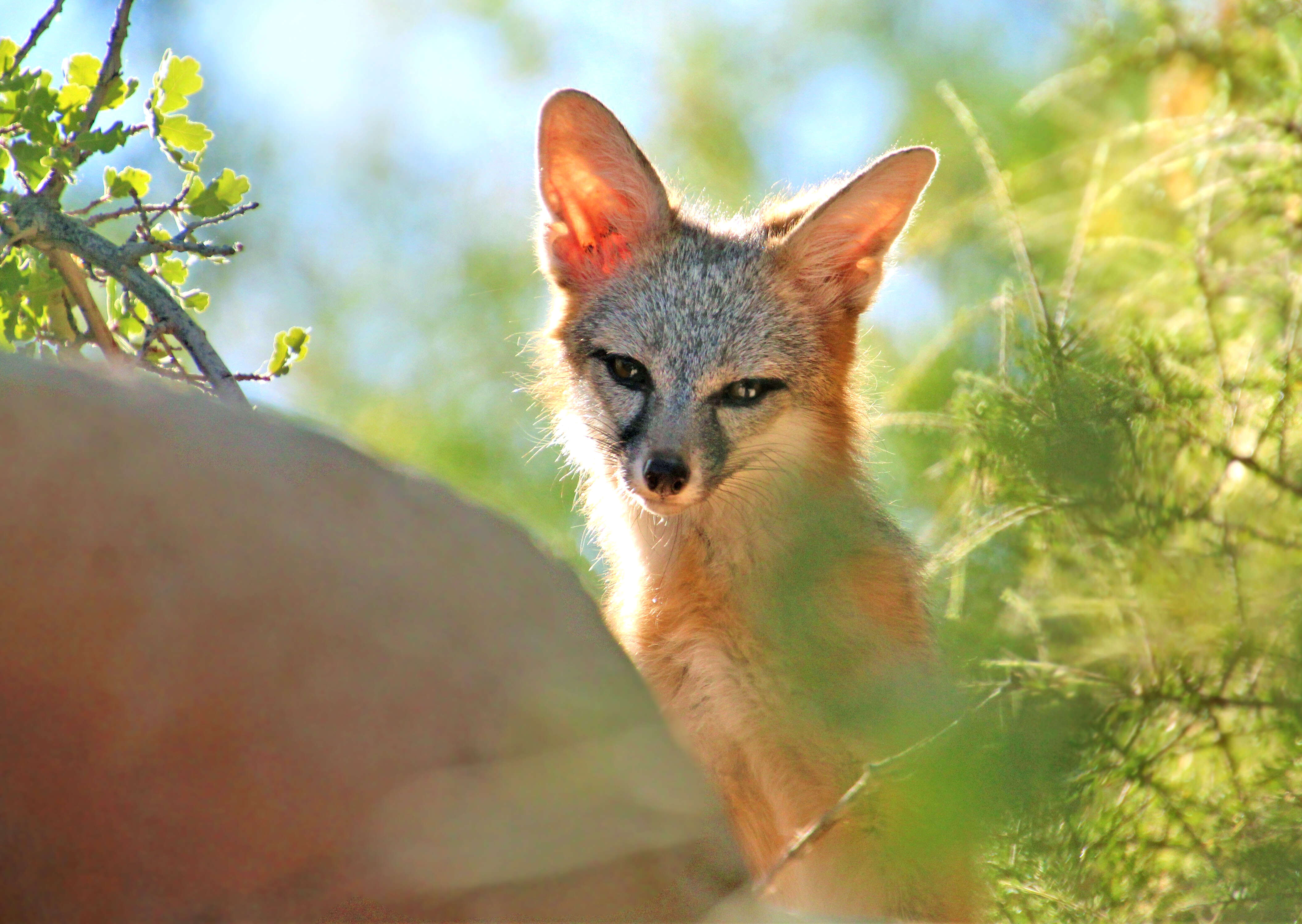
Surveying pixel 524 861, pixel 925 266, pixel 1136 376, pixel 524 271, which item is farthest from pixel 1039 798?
pixel 524 271

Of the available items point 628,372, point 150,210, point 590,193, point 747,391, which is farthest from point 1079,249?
→ point 150,210

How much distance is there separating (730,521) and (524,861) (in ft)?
6.38

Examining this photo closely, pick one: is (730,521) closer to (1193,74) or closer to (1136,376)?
(1136,376)

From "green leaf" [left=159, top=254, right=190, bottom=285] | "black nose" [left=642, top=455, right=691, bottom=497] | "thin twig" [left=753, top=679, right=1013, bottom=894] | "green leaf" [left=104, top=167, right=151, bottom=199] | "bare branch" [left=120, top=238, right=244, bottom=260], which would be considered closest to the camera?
"thin twig" [left=753, top=679, right=1013, bottom=894]

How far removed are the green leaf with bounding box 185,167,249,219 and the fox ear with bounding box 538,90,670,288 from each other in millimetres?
1168

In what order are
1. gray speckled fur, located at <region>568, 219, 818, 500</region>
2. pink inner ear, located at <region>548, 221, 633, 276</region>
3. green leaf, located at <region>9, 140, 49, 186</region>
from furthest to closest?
1. pink inner ear, located at <region>548, 221, 633, 276</region>
2. gray speckled fur, located at <region>568, 219, 818, 500</region>
3. green leaf, located at <region>9, 140, 49, 186</region>

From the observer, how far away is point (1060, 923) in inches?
71.3

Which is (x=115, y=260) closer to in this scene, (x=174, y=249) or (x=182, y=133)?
(x=174, y=249)

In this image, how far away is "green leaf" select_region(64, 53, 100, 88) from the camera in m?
2.18

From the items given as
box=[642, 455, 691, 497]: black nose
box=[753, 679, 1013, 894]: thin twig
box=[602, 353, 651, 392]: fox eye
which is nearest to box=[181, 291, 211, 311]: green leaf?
box=[642, 455, 691, 497]: black nose

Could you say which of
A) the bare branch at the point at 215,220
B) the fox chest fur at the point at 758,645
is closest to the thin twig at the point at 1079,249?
the fox chest fur at the point at 758,645

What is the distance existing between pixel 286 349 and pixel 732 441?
4.33ft

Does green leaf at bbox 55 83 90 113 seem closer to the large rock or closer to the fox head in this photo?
the large rock

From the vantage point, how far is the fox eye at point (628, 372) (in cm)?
334
